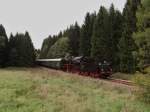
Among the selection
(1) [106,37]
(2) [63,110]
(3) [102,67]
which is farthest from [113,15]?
(2) [63,110]

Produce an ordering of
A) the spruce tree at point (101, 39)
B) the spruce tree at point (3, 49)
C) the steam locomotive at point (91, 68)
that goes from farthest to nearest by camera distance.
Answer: the spruce tree at point (3, 49), the spruce tree at point (101, 39), the steam locomotive at point (91, 68)

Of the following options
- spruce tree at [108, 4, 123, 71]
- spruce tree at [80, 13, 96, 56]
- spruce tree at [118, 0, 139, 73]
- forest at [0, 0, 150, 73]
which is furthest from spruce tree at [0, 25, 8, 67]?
spruce tree at [118, 0, 139, 73]

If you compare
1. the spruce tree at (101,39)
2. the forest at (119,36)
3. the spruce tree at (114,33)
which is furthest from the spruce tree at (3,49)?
the spruce tree at (114,33)

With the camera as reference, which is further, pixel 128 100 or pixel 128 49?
pixel 128 49

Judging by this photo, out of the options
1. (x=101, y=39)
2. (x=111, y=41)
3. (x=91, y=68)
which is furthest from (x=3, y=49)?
(x=91, y=68)

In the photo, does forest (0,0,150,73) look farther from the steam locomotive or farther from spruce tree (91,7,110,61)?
the steam locomotive

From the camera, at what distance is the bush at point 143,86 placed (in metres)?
16.2

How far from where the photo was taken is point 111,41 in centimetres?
5188

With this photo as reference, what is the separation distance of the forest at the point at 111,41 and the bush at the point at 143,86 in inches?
82.0

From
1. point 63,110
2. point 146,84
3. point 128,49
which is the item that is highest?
point 128,49

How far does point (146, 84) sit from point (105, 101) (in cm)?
251

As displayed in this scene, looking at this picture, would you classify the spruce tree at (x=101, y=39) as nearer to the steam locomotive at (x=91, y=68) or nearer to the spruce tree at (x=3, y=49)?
the steam locomotive at (x=91, y=68)

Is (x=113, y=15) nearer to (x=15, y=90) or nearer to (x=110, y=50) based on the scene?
(x=110, y=50)

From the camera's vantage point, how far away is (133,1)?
135 ft
